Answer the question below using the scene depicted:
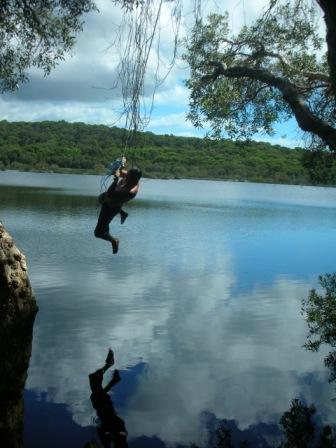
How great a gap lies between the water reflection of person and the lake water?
135 mm

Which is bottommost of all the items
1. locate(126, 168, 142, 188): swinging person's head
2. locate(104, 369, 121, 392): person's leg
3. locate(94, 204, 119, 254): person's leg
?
locate(104, 369, 121, 392): person's leg

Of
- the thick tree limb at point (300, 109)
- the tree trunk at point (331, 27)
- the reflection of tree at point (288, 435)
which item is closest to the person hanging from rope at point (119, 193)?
the thick tree limb at point (300, 109)

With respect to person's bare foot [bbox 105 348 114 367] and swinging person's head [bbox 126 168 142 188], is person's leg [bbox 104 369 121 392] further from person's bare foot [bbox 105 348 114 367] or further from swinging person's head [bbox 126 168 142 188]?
swinging person's head [bbox 126 168 142 188]

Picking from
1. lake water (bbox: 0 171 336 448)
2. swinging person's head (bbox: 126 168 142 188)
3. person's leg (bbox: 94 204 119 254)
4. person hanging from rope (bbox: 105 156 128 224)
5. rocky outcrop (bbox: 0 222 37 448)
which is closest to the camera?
person hanging from rope (bbox: 105 156 128 224)

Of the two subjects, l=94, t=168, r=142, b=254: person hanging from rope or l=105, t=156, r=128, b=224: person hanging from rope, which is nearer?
l=105, t=156, r=128, b=224: person hanging from rope

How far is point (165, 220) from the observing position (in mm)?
37719

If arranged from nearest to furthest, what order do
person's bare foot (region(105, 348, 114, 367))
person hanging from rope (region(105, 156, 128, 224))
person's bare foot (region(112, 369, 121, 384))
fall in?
person hanging from rope (region(105, 156, 128, 224)) < person's bare foot (region(112, 369, 121, 384)) < person's bare foot (region(105, 348, 114, 367))

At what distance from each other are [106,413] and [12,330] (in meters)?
3.87

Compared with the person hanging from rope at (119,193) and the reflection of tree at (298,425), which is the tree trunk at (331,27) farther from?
the reflection of tree at (298,425)

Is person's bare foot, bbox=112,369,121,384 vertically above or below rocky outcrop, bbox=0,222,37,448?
below

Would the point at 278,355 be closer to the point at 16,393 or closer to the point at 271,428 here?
the point at 271,428

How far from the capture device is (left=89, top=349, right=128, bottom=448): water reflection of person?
26.6ft

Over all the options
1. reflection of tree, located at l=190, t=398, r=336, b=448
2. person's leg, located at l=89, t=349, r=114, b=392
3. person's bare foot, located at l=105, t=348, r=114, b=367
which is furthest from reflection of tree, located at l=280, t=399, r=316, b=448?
person's bare foot, located at l=105, t=348, r=114, b=367

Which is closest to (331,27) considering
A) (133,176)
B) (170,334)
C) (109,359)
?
(133,176)
